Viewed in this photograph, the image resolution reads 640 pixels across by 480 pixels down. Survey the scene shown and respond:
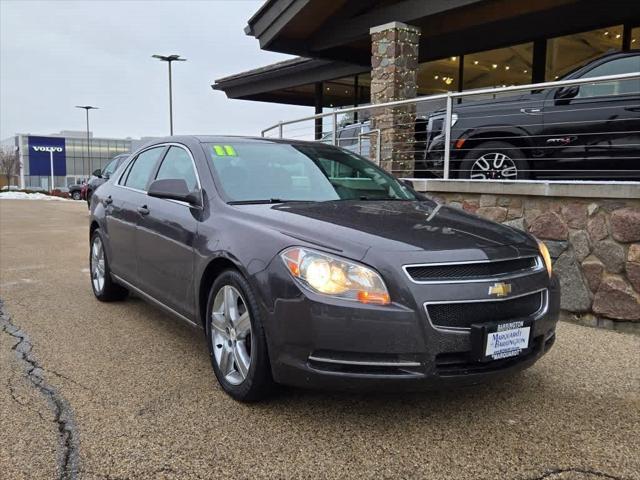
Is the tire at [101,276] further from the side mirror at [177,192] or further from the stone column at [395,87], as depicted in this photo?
the stone column at [395,87]

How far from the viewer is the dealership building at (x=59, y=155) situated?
54.3m

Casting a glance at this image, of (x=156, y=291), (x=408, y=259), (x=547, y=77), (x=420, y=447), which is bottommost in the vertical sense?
(x=420, y=447)

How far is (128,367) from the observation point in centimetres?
370

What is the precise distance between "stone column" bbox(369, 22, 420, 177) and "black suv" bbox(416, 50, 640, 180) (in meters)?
1.70

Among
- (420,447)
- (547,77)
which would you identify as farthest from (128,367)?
(547,77)

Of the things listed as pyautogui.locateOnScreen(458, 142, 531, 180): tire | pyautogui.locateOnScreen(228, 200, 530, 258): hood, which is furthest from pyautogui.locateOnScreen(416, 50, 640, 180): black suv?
pyautogui.locateOnScreen(228, 200, 530, 258): hood

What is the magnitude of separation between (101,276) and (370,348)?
3.70 m

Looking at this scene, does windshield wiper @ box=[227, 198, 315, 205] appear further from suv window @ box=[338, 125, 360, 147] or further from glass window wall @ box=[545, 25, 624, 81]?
glass window wall @ box=[545, 25, 624, 81]

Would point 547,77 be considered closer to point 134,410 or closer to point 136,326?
point 136,326

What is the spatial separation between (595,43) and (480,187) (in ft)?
20.6

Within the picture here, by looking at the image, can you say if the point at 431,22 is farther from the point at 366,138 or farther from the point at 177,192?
the point at 177,192

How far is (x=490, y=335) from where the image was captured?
2670mm

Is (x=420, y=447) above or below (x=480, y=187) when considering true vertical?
below

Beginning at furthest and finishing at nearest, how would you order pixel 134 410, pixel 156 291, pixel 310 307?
1. pixel 156 291
2. pixel 134 410
3. pixel 310 307
